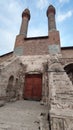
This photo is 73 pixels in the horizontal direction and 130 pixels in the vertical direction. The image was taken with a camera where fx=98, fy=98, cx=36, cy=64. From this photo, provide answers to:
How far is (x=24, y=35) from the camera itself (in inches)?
391

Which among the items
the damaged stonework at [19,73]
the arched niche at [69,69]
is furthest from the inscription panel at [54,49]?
the arched niche at [69,69]

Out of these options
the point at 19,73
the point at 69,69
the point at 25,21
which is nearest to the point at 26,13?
the point at 25,21

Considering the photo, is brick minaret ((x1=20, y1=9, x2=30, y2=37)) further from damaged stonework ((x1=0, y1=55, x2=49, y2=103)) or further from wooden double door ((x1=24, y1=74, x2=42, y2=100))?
wooden double door ((x1=24, y1=74, x2=42, y2=100))

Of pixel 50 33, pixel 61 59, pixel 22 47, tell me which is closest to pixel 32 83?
pixel 61 59

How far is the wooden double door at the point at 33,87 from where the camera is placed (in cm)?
697

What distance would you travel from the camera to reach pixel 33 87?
23.9 feet

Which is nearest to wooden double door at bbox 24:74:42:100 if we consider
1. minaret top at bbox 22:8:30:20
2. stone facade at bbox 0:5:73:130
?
stone facade at bbox 0:5:73:130

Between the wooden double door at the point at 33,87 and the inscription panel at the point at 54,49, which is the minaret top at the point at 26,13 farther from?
the wooden double door at the point at 33,87

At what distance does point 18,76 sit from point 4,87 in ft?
4.26

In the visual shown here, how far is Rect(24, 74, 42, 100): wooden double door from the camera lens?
697cm

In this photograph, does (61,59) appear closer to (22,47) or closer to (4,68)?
(22,47)

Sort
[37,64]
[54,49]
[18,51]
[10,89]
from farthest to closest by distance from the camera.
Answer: [18,51] → [54,49] → [37,64] → [10,89]

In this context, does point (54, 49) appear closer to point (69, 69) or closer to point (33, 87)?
point (69, 69)

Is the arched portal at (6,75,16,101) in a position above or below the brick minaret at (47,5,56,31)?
below
